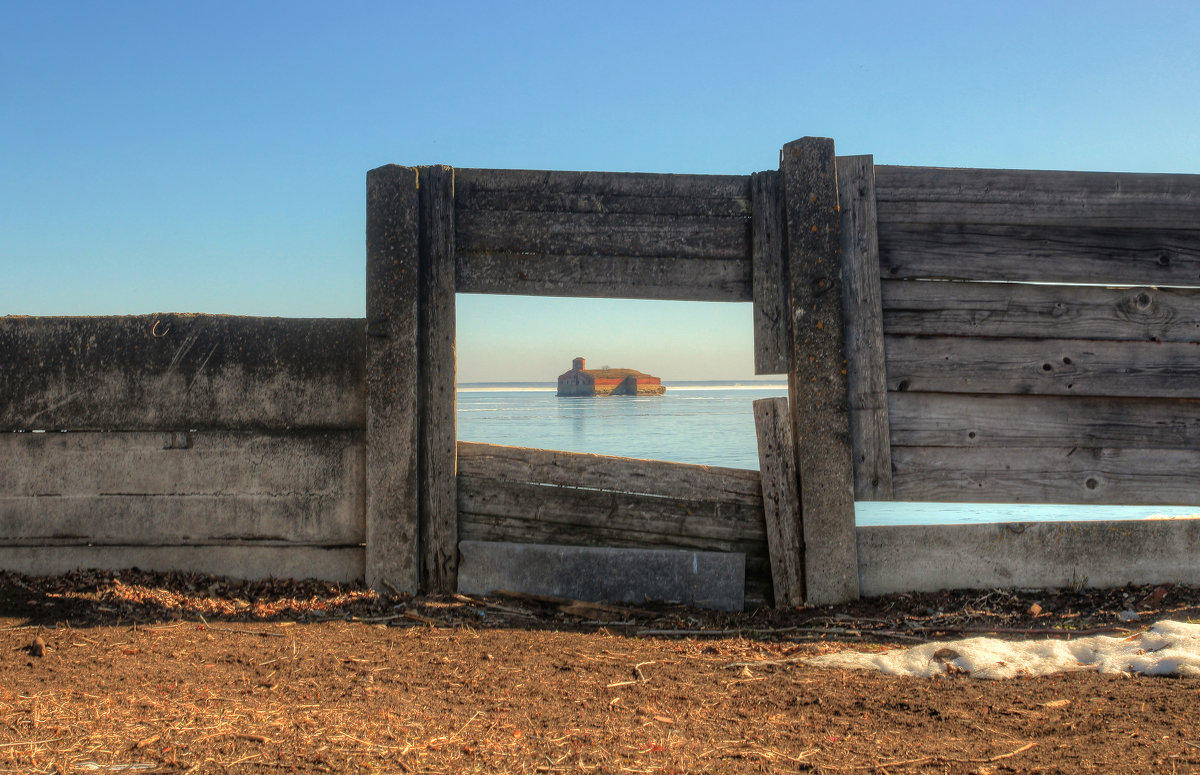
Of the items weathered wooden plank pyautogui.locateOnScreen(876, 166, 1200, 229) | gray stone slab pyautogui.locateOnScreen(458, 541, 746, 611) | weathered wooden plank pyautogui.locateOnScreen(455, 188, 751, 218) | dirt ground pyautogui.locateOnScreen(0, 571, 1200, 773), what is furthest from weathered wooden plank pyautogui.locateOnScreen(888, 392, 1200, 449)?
weathered wooden plank pyautogui.locateOnScreen(455, 188, 751, 218)

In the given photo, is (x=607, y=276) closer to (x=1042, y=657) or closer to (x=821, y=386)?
(x=821, y=386)

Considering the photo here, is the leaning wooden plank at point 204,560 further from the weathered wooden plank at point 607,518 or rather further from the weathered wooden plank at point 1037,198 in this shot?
the weathered wooden plank at point 1037,198

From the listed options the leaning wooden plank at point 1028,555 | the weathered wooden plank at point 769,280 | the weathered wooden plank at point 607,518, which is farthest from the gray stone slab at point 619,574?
the weathered wooden plank at point 769,280

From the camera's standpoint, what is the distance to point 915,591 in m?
4.52

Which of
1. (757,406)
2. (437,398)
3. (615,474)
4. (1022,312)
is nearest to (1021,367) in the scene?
(1022,312)

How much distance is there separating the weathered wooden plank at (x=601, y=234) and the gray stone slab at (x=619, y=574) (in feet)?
5.49

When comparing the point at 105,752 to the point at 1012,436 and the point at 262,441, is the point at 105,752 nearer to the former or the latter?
the point at 262,441

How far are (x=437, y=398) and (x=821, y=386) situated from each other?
2109 mm

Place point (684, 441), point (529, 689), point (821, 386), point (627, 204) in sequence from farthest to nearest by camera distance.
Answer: point (684, 441) < point (627, 204) < point (821, 386) < point (529, 689)

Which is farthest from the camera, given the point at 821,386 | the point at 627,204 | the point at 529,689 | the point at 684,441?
the point at 684,441

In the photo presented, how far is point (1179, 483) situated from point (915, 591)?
1.68 m

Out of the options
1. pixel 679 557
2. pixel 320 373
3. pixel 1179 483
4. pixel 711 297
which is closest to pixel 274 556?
pixel 320 373

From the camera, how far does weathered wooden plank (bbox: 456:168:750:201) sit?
185 inches

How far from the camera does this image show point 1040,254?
466cm
